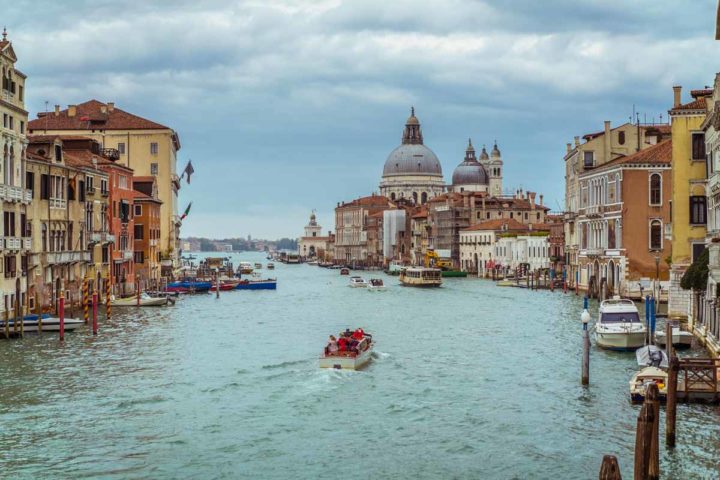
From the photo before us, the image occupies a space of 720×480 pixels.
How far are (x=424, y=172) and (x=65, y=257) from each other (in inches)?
4654

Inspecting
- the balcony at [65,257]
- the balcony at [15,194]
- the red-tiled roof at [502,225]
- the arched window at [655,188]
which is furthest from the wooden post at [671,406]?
the red-tiled roof at [502,225]

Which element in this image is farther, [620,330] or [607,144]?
[607,144]

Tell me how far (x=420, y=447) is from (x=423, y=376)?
709cm

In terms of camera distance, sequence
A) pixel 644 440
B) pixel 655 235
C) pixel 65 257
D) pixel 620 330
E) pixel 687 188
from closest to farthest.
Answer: pixel 644 440 < pixel 620 330 < pixel 687 188 < pixel 65 257 < pixel 655 235

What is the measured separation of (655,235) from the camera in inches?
1757

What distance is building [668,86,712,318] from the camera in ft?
98.5

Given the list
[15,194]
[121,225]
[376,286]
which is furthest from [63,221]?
[376,286]

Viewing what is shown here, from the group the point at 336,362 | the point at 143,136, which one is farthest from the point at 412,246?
the point at 336,362

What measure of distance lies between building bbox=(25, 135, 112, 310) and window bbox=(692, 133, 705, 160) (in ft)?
62.2

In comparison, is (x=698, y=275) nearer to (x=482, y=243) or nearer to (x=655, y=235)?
(x=655, y=235)

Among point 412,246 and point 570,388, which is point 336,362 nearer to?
point 570,388

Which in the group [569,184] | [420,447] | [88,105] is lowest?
[420,447]

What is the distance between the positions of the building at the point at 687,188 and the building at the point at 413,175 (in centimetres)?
12028

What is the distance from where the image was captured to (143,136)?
217 ft
